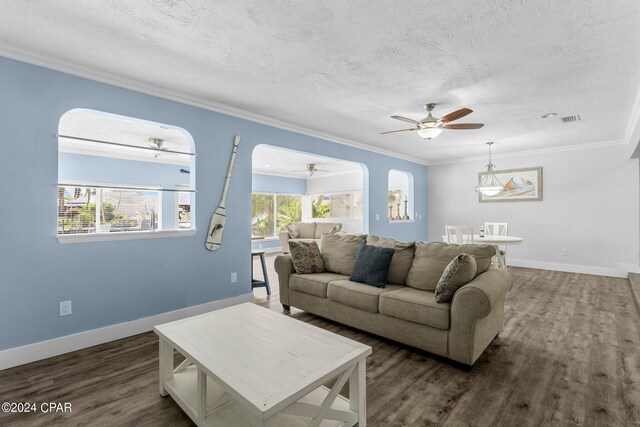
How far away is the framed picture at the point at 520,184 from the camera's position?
632 cm

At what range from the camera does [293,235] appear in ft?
27.2

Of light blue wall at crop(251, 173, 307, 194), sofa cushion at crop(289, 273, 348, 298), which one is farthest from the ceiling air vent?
light blue wall at crop(251, 173, 307, 194)

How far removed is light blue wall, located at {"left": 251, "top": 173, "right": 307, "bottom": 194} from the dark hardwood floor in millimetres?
6657

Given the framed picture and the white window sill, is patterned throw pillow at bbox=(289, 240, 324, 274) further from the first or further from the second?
the framed picture

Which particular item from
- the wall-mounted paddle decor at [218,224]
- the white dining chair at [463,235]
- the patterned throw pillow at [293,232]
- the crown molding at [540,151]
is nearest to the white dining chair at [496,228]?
the white dining chair at [463,235]

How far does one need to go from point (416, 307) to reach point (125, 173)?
658cm

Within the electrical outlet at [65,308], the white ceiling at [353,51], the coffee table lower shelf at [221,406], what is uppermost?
the white ceiling at [353,51]

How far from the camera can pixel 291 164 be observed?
821 cm

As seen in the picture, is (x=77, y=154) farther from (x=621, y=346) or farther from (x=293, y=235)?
Result: (x=621, y=346)

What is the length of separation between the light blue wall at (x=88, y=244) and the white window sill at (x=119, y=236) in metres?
0.05

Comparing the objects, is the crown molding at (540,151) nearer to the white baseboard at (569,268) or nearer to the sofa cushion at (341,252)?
the white baseboard at (569,268)

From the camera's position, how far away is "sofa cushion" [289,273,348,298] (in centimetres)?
337

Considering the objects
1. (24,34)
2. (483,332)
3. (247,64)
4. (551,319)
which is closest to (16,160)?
(24,34)

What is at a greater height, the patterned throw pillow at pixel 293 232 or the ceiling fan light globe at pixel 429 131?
the ceiling fan light globe at pixel 429 131
